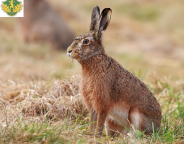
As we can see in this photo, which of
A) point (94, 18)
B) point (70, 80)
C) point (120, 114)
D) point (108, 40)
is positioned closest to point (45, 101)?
point (70, 80)

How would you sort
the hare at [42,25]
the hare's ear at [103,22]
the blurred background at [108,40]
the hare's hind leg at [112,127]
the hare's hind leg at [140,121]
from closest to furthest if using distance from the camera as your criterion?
1. the hare's ear at [103,22]
2. the hare's hind leg at [140,121]
3. the hare's hind leg at [112,127]
4. the blurred background at [108,40]
5. the hare at [42,25]

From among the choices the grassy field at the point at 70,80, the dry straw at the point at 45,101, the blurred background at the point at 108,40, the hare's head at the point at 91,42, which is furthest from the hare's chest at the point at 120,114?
the blurred background at the point at 108,40

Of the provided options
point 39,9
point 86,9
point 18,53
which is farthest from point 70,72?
point 86,9

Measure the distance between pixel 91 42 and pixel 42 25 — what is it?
386 inches

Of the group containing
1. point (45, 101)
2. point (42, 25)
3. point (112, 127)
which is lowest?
point (112, 127)

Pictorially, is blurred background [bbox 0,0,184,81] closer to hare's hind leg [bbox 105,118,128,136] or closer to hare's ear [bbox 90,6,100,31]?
hare's ear [bbox 90,6,100,31]

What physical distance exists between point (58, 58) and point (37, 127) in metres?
8.06

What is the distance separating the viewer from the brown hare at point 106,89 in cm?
374

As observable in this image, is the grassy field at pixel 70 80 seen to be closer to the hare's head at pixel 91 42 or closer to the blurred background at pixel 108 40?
the blurred background at pixel 108 40

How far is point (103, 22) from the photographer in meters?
3.75

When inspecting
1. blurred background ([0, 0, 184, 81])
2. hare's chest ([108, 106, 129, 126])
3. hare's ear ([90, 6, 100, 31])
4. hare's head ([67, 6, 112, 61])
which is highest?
blurred background ([0, 0, 184, 81])

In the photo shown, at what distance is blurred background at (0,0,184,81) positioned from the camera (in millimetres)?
8352

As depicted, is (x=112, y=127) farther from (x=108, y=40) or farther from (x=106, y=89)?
(x=108, y=40)

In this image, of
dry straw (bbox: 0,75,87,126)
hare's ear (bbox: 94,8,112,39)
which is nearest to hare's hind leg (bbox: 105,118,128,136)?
dry straw (bbox: 0,75,87,126)
